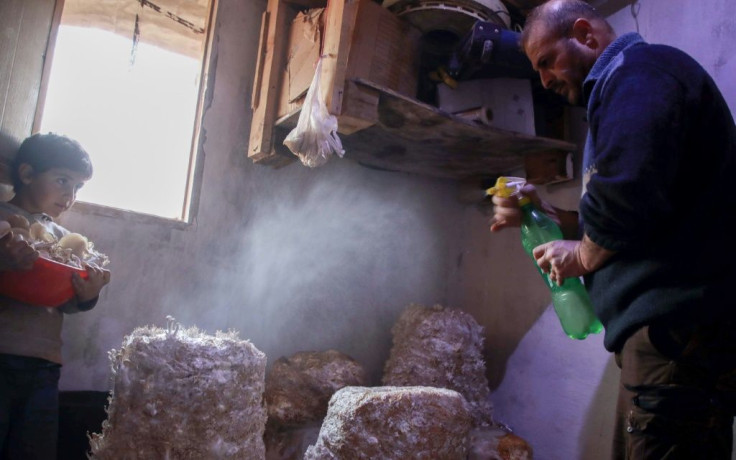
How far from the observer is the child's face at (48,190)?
6.77 ft

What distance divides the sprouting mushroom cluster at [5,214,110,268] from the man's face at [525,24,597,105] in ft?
6.03

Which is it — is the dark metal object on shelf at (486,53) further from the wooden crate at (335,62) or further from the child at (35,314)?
the child at (35,314)

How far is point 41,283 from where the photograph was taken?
72.9 inches

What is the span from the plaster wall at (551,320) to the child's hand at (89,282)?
7.43ft

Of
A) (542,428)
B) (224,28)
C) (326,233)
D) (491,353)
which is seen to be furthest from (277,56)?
Result: (542,428)

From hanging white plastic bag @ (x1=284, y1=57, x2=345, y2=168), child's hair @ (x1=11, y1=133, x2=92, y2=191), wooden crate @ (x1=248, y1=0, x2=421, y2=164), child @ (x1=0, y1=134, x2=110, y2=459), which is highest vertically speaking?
wooden crate @ (x1=248, y1=0, x2=421, y2=164)

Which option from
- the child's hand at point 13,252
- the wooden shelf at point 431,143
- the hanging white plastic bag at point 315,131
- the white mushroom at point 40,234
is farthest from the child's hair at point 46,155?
the wooden shelf at point 431,143

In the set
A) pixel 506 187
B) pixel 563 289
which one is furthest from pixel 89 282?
pixel 563 289

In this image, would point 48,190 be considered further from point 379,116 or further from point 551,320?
point 551,320

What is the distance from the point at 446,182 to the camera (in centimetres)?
366

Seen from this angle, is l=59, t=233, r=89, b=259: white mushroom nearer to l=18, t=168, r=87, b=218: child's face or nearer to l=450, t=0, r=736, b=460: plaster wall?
l=18, t=168, r=87, b=218: child's face

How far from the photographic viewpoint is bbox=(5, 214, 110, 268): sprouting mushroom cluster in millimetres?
A: 1854

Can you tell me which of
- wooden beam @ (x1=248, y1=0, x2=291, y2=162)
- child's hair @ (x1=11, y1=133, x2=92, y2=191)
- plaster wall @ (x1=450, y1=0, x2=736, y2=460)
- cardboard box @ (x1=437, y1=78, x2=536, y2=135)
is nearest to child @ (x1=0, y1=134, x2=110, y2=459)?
child's hair @ (x1=11, y1=133, x2=92, y2=191)

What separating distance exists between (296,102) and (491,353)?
198 cm
